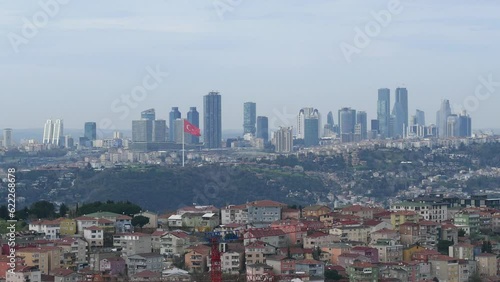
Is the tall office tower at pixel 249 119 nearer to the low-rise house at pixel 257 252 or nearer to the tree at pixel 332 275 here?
the low-rise house at pixel 257 252

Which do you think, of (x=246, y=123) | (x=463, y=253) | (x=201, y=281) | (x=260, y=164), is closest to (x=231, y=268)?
(x=201, y=281)

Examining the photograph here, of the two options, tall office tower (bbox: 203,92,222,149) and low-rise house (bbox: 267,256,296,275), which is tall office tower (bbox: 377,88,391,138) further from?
low-rise house (bbox: 267,256,296,275)

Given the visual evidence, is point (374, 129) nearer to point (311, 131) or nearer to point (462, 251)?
point (311, 131)

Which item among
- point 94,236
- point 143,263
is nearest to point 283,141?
point 94,236

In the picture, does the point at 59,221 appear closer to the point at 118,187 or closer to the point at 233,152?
the point at 118,187

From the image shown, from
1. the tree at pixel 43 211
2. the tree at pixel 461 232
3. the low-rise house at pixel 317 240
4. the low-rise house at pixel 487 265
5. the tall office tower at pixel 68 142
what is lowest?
the low-rise house at pixel 487 265

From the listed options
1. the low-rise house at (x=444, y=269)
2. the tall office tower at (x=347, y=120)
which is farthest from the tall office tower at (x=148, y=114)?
the low-rise house at (x=444, y=269)
